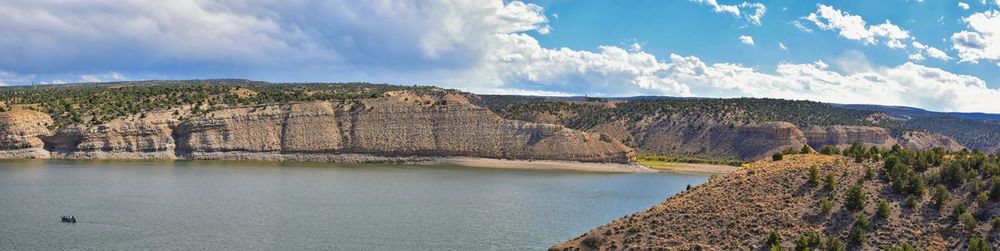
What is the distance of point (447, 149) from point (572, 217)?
6469 cm

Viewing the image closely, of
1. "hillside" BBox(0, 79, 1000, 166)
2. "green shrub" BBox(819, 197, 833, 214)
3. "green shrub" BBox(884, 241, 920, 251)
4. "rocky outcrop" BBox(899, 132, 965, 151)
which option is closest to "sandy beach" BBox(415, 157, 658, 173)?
"hillside" BBox(0, 79, 1000, 166)

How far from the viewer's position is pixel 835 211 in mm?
34406

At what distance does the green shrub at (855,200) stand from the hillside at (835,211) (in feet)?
0.14

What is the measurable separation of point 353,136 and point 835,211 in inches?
3544

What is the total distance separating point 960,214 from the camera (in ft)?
105

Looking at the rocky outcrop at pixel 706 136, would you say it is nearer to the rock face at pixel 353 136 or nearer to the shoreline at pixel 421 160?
the shoreline at pixel 421 160

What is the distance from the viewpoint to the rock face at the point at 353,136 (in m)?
110

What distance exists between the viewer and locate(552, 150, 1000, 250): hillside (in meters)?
31.8

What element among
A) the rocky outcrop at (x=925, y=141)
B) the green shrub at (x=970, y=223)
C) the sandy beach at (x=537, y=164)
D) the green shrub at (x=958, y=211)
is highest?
the green shrub at (x=958, y=211)

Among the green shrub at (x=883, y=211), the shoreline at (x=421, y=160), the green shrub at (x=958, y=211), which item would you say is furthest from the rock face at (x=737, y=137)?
the green shrub at (x=958, y=211)

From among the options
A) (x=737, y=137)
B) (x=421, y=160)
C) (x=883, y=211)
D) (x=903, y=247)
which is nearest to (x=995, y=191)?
(x=883, y=211)

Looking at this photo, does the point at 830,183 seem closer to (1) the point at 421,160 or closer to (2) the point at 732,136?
(1) the point at 421,160

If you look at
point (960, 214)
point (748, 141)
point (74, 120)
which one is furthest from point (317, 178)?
point (748, 141)

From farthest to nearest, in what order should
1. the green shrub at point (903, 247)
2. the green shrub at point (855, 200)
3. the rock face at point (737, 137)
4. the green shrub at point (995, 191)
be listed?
the rock face at point (737, 137), the green shrub at point (855, 200), the green shrub at point (995, 191), the green shrub at point (903, 247)
